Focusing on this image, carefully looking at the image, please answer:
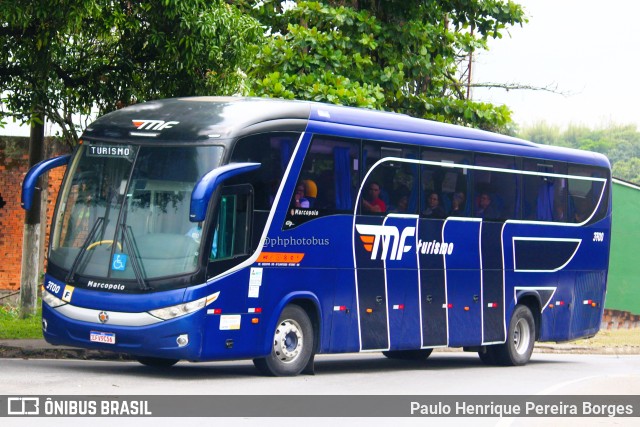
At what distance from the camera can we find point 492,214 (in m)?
20.2

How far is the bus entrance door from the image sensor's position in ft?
63.1

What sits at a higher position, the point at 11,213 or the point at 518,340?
the point at 11,213

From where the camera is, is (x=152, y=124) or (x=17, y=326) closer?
(x=152, y=124)

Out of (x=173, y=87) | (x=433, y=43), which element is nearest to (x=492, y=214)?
(x=173, y=87)

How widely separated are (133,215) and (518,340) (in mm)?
9247

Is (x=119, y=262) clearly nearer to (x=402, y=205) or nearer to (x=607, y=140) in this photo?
(x=402, y=205)

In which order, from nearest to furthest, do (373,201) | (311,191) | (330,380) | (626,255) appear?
(330,380) < (311,191) < (373,201) < (626,255)

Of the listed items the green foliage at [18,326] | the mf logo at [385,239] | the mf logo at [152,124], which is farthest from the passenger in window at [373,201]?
the green foliage at [18,326]

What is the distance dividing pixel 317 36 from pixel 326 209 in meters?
8.43

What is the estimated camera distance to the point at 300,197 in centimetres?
1576

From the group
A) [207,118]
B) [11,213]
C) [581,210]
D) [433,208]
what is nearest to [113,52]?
[207,118]

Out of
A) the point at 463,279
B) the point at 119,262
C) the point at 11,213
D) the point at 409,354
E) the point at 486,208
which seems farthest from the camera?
the point at 11,213

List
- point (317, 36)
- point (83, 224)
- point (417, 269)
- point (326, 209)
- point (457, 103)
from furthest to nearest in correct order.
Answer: point (457, 103), point (317, 36), point (417, 269), point (326, 209), point (83, 224)

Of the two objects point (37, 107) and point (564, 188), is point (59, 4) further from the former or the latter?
point (564, 188)
